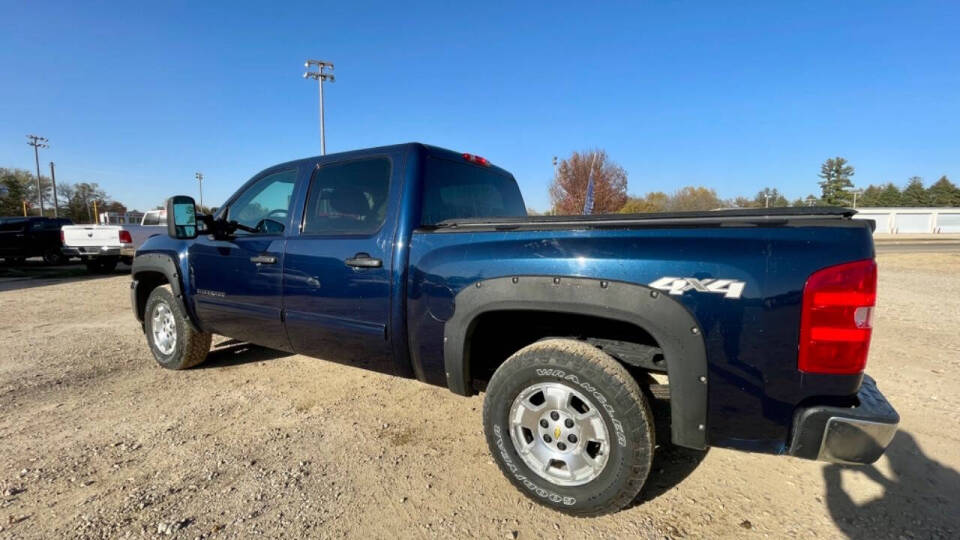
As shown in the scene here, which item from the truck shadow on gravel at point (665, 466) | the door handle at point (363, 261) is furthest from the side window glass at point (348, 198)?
the truck shadow on gravel at point (665, 466)

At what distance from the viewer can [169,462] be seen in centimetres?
263

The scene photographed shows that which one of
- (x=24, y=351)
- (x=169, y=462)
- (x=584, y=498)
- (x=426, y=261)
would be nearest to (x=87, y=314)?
(x=24, y=351)

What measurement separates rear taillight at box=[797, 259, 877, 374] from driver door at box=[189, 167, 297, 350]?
3.04 metres

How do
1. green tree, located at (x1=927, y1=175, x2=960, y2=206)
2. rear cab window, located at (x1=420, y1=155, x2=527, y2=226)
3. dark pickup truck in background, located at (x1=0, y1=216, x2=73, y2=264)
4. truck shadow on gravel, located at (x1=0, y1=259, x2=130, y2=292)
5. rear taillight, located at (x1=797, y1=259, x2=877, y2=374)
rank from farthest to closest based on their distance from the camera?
green tree, located at (x1=927, y1=175, x2=960, y2=206) → dark pickup truck in background, located at (x1=0, y1=216, x2=73, y2=264) → truck shadow on gravel, located at (x1=0, y1=259, x2=130, y2=292) → rear cab window, located at (x1=420, y1=155, x2=527, y2=226) → rear taillight, located at (x1=797, y1=259, x2=877, y2=374)

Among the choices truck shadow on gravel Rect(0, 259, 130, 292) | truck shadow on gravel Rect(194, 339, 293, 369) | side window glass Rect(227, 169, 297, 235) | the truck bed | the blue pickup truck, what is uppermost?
side window glass Rect(227, 169, 297, 235)

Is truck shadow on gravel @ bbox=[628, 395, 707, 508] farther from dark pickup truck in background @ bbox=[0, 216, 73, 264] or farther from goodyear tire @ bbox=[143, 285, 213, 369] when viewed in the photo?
Result: dark pickup truck in background @ bbox=[0, 216, 73, 264]

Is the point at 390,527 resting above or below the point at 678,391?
below

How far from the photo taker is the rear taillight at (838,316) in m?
1.61

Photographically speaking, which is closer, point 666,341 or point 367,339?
point 666,341

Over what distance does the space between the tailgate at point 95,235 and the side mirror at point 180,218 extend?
457 inches

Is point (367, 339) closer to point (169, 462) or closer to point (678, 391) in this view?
point (169, 462)

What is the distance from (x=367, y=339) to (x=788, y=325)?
7.15 ft

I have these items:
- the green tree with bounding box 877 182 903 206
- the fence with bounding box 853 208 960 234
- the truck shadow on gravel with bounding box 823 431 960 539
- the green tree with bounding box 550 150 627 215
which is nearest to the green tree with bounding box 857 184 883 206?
the green tree with bounding box 877 182 903 206

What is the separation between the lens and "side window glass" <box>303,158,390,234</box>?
2852mm
